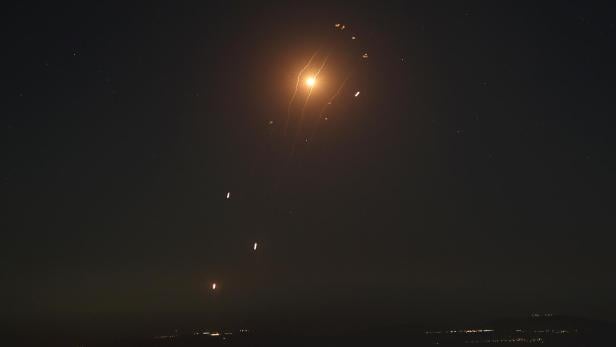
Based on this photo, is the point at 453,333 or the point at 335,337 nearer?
the point at 453,333

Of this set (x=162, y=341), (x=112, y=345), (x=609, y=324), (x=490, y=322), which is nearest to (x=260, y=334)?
(x=162, y=341)

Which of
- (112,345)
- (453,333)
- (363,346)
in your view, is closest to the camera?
(112,345)

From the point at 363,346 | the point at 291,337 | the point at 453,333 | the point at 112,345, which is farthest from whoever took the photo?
the point at 291,337

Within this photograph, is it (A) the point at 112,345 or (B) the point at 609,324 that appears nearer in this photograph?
(A) the point at 112,345

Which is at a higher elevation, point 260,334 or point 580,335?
point 260,334

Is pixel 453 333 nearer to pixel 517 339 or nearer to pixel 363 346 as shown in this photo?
pixel 517 339

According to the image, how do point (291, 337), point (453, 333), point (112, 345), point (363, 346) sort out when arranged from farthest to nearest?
point (291, 337)
point (453, 333)
point (363, 346)
point (112, 345)

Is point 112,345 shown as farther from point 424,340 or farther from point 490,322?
point 490,322

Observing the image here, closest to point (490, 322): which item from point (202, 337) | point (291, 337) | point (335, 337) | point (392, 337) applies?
point (392, 337)

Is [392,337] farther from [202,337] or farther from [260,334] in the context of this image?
[202,337]
